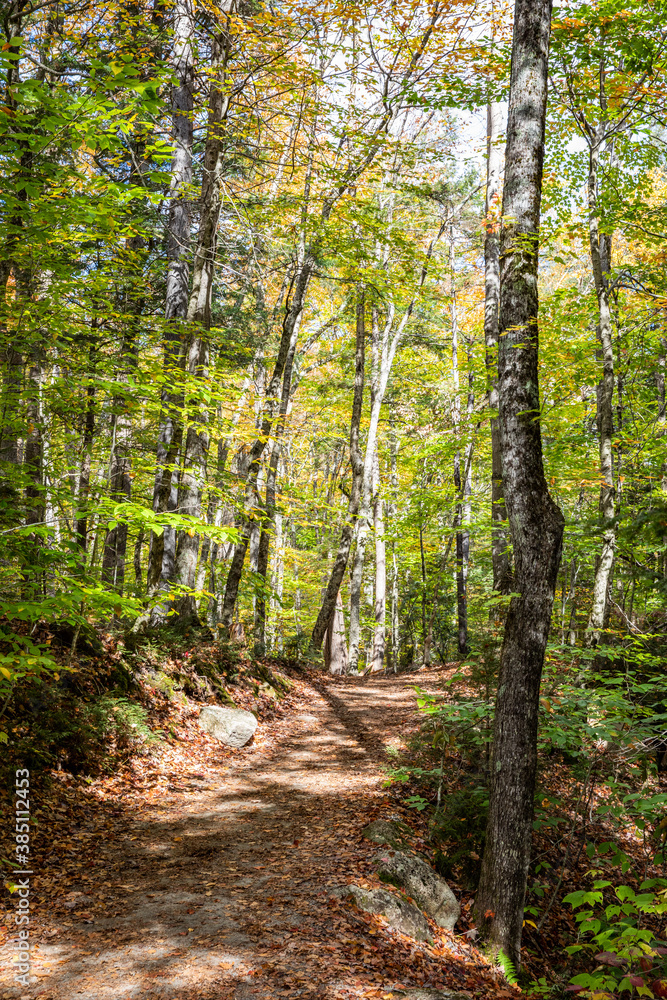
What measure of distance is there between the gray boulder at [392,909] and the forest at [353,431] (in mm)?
234

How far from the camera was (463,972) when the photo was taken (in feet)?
13.7

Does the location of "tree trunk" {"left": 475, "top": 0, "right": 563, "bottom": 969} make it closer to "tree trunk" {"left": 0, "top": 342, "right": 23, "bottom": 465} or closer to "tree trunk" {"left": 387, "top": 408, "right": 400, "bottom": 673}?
"tree trunk" {"left": 0, "top": 342, "right": 23, "bottom": 465}

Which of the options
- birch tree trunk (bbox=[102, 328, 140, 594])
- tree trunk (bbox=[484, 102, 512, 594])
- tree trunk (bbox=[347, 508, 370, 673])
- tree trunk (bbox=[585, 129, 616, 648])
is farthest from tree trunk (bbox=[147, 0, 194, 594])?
tree trunk (bbox=[347, 508, 370, 673])

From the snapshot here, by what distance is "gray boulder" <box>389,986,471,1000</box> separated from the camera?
344 centimetres

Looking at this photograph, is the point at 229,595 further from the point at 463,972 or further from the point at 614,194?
the point at 614,194

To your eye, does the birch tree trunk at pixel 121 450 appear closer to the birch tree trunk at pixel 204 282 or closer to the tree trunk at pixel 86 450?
the tree trunk at pixel 86 450

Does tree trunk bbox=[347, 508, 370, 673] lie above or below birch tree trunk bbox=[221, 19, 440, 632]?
below

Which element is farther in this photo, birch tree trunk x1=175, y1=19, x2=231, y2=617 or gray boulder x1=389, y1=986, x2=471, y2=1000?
birch tree trunk x1=175, y1=19, x2=231, y2=617

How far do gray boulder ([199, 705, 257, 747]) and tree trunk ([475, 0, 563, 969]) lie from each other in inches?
169

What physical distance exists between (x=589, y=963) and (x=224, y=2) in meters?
13.9

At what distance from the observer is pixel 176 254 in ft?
33.2

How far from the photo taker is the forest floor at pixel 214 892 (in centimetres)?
332

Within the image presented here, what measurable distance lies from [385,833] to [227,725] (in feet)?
11.5

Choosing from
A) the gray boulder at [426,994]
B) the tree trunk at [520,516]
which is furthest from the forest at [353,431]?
the gray boulder at [426,994]
